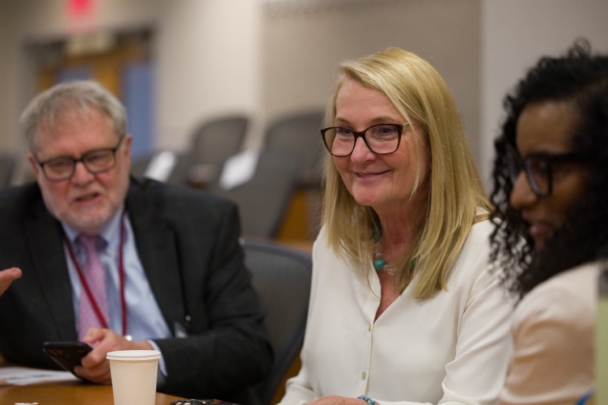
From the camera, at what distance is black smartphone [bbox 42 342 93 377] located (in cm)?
158

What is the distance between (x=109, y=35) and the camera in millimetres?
9258

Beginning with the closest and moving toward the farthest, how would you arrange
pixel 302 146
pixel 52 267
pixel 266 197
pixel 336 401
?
pixel 336 401 < pixel 52 267 < pixel 266 197 < pixel 302 146

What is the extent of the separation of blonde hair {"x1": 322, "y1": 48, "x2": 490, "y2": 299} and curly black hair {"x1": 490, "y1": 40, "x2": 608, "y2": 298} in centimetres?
52

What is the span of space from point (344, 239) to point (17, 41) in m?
9.36

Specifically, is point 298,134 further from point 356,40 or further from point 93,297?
point 93,297

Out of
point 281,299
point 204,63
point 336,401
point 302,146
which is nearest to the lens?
point 336,401

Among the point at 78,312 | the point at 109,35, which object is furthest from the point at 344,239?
the point at 109,35

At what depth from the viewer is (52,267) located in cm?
211

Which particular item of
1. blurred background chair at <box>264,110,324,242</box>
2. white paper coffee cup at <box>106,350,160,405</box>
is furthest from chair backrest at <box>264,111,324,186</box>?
white paper coffee cup at <box>106,350,160,405</box>

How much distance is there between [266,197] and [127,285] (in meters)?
1.51

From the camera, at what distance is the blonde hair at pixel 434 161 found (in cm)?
164

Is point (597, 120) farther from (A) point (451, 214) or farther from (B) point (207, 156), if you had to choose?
(B) point (207, 156)

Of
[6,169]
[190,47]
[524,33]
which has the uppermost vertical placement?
[190,47]

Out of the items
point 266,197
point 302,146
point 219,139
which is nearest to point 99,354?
point 266,197
